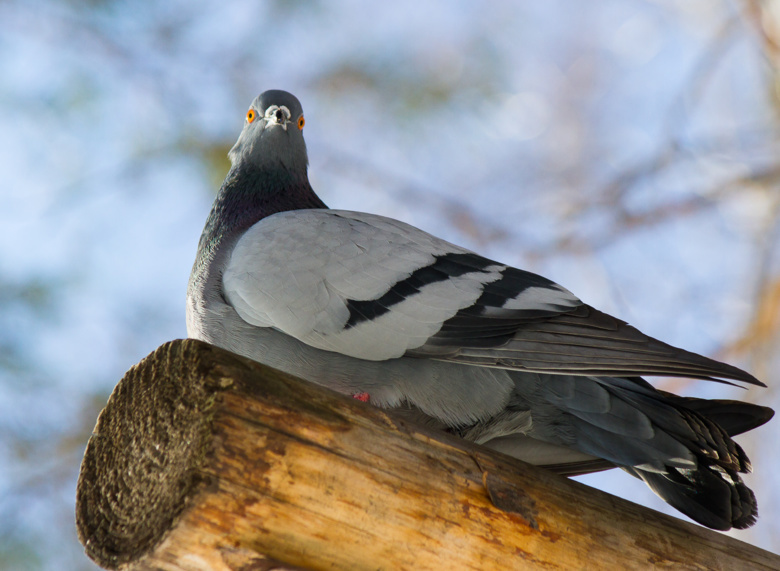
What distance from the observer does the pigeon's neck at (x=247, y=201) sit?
2.97 meters

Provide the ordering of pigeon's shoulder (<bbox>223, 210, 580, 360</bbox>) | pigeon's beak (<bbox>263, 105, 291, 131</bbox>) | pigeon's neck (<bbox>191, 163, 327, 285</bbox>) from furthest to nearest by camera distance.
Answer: pigeon's beak (<bbox>263, 105, 291, 131</bbox>) < pigeon's neck (<bbox>191, 163, 327, 285</bbox>) < pigeon's shoulder (<bbox>223, 210, 580, 360</bbox>)

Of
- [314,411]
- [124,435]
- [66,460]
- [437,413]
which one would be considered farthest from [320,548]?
[66,460]

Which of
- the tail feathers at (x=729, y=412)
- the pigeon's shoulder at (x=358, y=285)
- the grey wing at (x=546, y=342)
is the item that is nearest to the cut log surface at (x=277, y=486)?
the grey wing at (x=546, y=342)

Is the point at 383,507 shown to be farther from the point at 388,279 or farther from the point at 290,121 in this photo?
the point at 290,121

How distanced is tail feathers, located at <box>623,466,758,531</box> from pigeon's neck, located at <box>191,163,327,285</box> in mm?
1716

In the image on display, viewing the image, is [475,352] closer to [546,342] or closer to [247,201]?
[546,342]

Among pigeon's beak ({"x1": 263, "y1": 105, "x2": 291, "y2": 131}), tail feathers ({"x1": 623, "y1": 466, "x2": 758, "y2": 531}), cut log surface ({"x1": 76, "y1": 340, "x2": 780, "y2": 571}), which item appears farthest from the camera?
pigeon's beak ({"x1": 263, "y1": 105, "x2": 291, "y2": 131})

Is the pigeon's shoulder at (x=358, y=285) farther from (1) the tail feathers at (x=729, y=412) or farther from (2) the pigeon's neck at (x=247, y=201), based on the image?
(1) the tail feathers at (x=729, y=412)

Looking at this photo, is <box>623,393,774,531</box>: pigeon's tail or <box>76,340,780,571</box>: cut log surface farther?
<box>623,393,774,531</box>: pigeon's tail

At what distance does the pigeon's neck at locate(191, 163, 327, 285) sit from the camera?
2969 millimetres

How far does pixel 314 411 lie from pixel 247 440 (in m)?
0.18

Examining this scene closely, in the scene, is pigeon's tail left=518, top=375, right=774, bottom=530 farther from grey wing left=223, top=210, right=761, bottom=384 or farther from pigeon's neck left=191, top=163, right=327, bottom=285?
pigeon's neck left=191, top=163, right=327, bottom=285

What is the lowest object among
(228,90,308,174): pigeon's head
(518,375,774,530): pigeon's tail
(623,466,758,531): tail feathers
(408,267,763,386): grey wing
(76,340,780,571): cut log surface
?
(76,340,780,571): cut log surface

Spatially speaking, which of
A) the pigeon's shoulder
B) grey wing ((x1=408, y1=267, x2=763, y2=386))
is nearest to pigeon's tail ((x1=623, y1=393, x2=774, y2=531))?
grey wing ((x1=408, y1=267, x2=763, y2=386))
